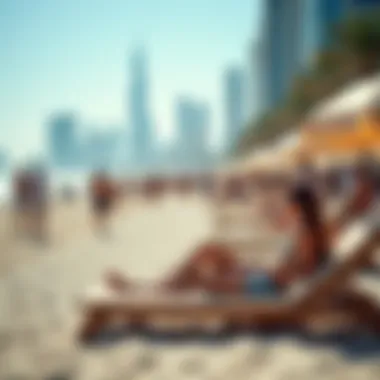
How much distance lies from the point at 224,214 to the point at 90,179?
11.7 feet

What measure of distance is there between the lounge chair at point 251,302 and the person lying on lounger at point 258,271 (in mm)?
149

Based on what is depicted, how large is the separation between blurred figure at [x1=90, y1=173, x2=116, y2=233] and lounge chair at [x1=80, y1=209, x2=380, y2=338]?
7.36 meters

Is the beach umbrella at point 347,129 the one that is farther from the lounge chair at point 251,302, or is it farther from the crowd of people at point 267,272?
the lounge chair at point 251,302

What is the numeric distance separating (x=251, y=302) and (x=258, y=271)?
459mm

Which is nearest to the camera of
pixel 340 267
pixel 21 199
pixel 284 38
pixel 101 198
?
pixel 340 267

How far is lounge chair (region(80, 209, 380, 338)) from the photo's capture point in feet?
10.8

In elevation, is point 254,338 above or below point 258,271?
below

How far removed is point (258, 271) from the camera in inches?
153

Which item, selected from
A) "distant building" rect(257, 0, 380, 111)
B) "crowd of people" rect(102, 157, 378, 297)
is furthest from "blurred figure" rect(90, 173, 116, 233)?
"distant building" rect(257, 0, 380, 111)

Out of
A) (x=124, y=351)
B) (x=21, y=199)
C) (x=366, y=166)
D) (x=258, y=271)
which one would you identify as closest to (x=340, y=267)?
(x=258, y=271)

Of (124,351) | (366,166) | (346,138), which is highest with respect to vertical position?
(346,138)

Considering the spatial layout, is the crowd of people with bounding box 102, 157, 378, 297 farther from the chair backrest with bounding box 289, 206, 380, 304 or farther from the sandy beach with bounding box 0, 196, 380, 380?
the sandy beach with bounding box 0, 196, 380, 380

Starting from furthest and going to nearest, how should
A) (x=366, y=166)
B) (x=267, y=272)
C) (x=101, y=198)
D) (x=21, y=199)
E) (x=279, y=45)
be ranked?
(x=279, y=45) < (x=101, y=198) < (x=21, y=199) < (x=366, y=166) < (x=267, y=272)

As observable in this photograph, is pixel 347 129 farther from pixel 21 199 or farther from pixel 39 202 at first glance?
pixel 21 199
